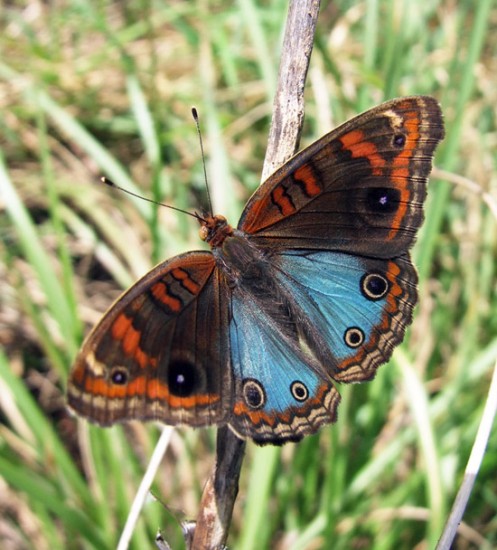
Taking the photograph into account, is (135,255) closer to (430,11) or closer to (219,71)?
(219,71)

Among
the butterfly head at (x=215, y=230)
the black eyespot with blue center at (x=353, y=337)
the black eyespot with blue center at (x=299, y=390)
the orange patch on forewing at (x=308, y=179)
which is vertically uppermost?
the orange patch on forewing at (x=308, y=179)

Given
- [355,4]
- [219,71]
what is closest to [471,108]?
[355,4]

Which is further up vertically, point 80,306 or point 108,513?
point 80,306

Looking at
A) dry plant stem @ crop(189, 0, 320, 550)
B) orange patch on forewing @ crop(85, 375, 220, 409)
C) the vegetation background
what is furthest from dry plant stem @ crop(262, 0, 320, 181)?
the vegetation background

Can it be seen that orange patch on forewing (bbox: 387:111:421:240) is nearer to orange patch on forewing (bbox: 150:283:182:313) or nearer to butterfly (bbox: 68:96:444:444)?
butterfly (bbox: 68:96:444:444)

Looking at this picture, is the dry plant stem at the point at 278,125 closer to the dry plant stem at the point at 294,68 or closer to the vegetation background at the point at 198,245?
the dry plant stem at the point at 294,68

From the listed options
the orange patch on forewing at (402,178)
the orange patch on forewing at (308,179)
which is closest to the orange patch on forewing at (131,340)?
the orange patch on forewing at (308,179)

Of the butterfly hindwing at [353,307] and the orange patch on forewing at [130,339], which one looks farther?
the butterfly hindwing at [353,307]
